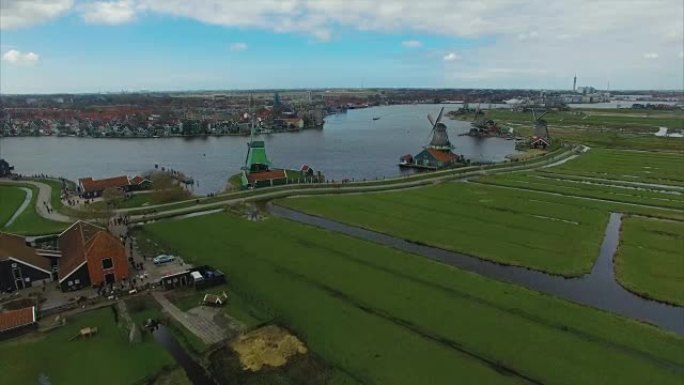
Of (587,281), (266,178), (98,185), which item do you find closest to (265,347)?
(587,281)

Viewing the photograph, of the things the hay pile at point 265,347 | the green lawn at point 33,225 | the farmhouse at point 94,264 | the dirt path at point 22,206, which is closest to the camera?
the hay pile at point 265,347

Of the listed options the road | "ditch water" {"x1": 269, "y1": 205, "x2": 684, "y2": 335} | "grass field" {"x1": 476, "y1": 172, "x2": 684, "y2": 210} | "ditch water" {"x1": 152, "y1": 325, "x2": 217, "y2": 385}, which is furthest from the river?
"ditch water" {"x1": 152, "y1": 325, "x2": 217, "y2": 385}

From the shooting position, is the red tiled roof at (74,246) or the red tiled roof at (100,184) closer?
the red tiled roof at (74,246)

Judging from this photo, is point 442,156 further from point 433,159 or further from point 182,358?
point 182,358

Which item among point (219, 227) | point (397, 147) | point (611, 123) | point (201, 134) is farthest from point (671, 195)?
point (201, 134)

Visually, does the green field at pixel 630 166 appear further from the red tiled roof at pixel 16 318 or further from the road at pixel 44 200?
the red tiled roof at pixel 16 318

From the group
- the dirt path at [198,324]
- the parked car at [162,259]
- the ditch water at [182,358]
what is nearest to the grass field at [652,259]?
the dirt path at [198,324]

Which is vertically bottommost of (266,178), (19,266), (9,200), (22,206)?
(22,206)
